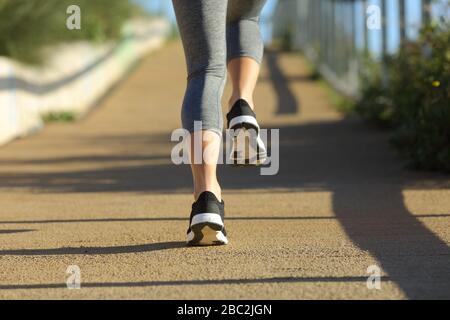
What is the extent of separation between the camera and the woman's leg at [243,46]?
4715 millimetres

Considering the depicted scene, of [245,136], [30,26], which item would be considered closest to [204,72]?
[245,136]

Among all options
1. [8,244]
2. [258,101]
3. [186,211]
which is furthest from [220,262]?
[258,101]

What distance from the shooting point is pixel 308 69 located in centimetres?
2950

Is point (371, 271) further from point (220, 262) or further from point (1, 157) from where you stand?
point (1, 157)

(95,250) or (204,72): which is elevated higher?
(204,72)

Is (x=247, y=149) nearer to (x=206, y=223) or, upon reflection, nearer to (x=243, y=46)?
(x=243, y=46)

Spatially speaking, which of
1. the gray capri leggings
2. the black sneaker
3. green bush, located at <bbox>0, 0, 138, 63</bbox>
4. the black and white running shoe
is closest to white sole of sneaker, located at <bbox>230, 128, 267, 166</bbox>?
the black and white running shoe

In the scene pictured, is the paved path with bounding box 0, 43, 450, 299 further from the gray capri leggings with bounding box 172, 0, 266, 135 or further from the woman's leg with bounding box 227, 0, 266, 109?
the woman's leg with bounding box 227, 0, 266, 109

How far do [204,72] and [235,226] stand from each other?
3.00ft

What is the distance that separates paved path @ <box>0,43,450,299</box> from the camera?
3533 mm

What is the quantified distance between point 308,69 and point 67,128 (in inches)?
610

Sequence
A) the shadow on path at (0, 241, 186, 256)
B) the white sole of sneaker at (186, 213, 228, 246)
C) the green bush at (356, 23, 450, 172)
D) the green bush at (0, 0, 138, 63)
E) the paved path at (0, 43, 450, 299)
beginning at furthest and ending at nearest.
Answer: the green bush at (0, 0, 138, 63), the green bush at (356, 23, 450, 172), the shadow on path at (0, 241, 186, 256), the white sole of sneaker at (186, 213, 228, 246), the paved path at (0, 43, 450, 299)

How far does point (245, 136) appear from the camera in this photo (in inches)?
182

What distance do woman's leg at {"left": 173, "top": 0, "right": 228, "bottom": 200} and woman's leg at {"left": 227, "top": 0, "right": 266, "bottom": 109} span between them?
420mm
